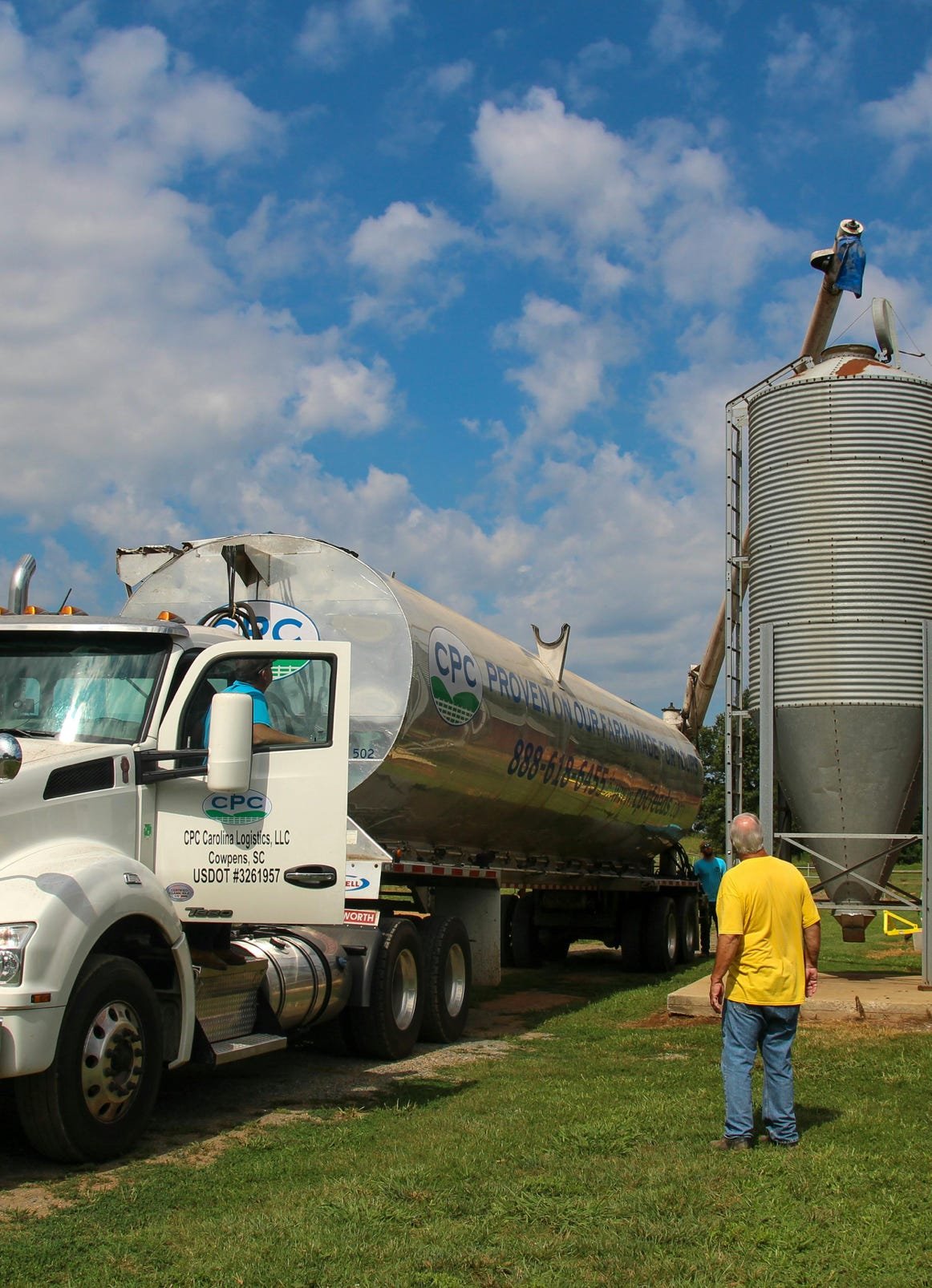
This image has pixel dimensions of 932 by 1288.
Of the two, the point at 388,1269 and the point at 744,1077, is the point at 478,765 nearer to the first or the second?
the point at 744,1077

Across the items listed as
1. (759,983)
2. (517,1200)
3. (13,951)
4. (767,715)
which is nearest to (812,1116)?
(759,983)

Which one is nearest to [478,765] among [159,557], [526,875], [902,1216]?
[526,875]

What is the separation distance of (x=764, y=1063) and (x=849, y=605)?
7.23 m

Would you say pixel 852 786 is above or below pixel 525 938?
above

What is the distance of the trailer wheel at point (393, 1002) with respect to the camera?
931cm

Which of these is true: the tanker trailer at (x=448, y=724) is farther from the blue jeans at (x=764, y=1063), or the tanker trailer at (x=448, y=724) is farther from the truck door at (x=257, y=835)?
the blue jeans at (x=764, y=1063)

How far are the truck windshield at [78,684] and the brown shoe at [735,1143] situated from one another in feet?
11.9

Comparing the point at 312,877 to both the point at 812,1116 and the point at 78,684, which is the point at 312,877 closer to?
the point at 78,684

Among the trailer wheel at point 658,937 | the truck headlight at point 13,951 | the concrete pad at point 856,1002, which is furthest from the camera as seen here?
the trailer wheel at point 658,937

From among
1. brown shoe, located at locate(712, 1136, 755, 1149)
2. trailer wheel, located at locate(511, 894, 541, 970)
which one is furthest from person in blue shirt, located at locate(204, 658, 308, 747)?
trailer wheel, located at locate(511, 894, 541, 970)

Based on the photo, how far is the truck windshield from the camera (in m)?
6.75

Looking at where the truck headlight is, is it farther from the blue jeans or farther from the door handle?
the blue jeans

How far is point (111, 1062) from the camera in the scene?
6.04m

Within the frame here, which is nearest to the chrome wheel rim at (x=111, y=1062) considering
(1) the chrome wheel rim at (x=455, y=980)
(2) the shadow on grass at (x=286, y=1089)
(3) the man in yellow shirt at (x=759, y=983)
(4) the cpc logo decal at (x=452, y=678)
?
(2) the shadow on grass at (x=286, y=1089)
